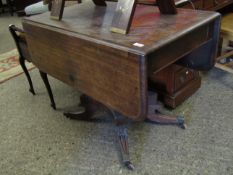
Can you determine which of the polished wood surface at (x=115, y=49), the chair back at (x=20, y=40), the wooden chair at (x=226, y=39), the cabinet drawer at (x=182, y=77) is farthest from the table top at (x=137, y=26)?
the wooden chair at (x=226, y=39)

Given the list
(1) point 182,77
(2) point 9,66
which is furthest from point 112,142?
(2) point 9,66

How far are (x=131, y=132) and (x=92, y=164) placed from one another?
350 millimetres

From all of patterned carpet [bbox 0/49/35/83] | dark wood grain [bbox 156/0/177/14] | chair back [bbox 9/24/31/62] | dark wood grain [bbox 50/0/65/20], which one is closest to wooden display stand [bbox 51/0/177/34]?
dark wood grain [bbox 156/0/177/14]

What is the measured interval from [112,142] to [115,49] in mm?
789

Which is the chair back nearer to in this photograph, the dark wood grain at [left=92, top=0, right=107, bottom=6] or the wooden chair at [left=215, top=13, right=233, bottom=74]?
the dark wood grain at [left=92, top=0, right=107, bottom=6]

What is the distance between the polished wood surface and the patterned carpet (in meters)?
1.27

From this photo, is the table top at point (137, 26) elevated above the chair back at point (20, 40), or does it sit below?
above

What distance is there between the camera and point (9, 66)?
282cm

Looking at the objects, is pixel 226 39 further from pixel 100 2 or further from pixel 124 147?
pixel 124 147

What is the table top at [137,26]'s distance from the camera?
984 millimetres

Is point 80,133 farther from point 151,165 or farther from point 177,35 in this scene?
point 177,35

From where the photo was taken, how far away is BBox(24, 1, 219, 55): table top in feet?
3.23

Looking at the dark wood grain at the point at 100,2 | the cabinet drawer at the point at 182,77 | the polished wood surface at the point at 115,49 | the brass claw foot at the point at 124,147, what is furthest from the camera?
the cabinet drawer at the point at 182,77

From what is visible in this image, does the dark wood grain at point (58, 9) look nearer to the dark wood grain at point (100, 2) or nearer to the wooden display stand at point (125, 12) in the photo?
the dark wood grain at point (100, 2)
